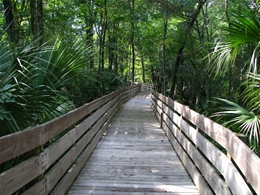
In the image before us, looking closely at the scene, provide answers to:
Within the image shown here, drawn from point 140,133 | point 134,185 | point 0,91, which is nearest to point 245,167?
point 134,185

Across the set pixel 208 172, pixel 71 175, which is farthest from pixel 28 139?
pixel 208 172

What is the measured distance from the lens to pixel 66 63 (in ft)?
10.9

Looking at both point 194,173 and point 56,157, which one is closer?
point 56,157

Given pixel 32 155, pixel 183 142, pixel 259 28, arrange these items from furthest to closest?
1. pixel 183 142
2. pixel 259 28
3. pixel 32 155

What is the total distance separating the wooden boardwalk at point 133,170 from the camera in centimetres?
310

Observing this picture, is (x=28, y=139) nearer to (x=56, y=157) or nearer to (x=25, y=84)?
(x=25, y=84)

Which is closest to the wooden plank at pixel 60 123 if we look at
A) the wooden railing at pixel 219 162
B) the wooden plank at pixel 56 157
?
the wooden plank at pixel 56 157

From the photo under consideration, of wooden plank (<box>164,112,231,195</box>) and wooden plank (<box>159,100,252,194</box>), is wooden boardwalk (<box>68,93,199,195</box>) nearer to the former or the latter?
wooden plank (<box>164,112,231,195</box>)

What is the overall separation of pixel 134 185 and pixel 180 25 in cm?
937

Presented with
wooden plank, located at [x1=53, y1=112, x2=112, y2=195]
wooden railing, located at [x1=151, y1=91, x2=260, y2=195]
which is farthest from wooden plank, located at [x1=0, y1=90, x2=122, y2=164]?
wooden railing, located at [x1=151, y1=91, x2=260, y2=195]

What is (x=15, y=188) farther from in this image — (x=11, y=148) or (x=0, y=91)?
(x=0, y=91)

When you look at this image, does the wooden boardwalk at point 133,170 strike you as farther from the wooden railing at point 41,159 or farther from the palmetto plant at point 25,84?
the palmetto plant at point 25,84

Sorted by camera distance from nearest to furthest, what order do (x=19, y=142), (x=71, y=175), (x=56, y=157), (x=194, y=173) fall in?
1. (x=19, y=142)
2. (x=56, y=157)
3. (x=71, y=175)
4. (x=194, y=173)

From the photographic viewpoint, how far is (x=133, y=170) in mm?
3781
